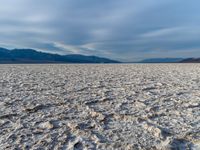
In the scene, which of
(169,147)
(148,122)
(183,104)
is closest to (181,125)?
(148,122)

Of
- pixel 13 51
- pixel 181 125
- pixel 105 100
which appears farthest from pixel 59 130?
pixel 13 51

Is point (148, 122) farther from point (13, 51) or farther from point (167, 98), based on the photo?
point (13, 51)

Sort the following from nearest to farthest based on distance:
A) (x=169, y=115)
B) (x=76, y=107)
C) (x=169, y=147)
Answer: (x=169, y=147), (x=169, y=115), (x=76, y=107)

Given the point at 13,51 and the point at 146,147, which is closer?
the point at 146,147

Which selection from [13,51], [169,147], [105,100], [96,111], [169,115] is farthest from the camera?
[13,51]

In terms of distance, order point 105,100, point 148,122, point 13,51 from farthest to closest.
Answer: point 13,51
point 105,100
point 148,122

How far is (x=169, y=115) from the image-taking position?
347 centimetres

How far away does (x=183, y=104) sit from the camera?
13.6 ft

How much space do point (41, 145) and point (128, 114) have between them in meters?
1.48

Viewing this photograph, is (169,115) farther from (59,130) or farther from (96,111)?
(59,130)

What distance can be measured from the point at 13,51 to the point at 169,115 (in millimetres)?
200365

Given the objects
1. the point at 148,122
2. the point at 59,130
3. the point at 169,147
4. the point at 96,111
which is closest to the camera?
the point at 169,147

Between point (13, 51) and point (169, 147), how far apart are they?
20129cm

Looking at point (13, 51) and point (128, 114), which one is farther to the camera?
point (13, 51)
